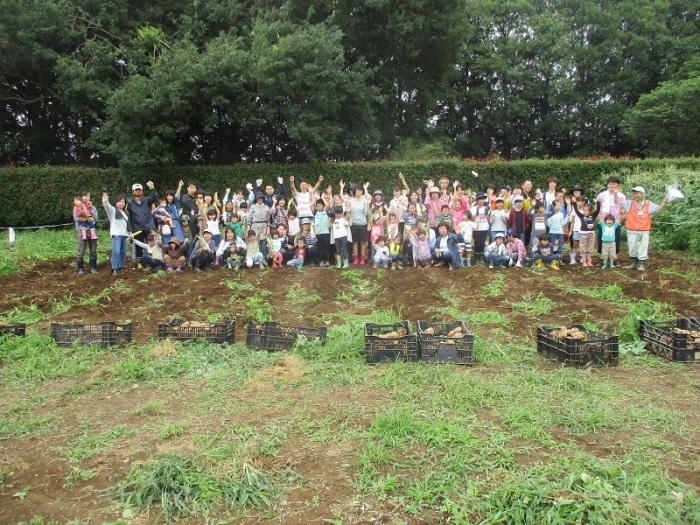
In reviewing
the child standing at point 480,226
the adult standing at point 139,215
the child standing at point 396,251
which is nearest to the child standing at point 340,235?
the child standing at point 396,251

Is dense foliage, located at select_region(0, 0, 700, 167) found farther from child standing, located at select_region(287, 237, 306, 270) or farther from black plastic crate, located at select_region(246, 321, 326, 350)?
black plastic crate, located at select_region(246, 321, 326, 350)

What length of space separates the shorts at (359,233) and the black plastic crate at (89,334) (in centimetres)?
604

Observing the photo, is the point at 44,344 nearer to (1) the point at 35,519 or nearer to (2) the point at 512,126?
(1) the point at 35,519

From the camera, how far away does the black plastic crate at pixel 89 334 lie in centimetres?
647

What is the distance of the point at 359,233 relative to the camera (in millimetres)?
11648

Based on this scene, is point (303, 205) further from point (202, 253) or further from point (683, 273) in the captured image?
point (683, 273)

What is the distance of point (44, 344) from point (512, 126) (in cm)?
3192

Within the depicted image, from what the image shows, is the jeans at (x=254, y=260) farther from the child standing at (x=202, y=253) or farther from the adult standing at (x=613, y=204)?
the adult standing at (x=613, y=204)

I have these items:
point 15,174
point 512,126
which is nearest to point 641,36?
point 512,126

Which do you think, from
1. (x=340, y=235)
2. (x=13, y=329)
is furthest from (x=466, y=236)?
(x=13, y=329)

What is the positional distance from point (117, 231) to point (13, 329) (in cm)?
418

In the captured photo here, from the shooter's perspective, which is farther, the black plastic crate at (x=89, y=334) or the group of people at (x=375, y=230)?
the group of people at (x=375, y=230)

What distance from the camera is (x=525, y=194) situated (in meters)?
12.6

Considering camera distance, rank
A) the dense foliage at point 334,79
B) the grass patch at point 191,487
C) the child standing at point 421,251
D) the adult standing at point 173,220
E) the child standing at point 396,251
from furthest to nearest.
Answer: the dense foliage at point 334,79
the adult standing at point 173,220
the child standing at point 396,251
the child standing at point 421,251
the grass patch at point 191,487
